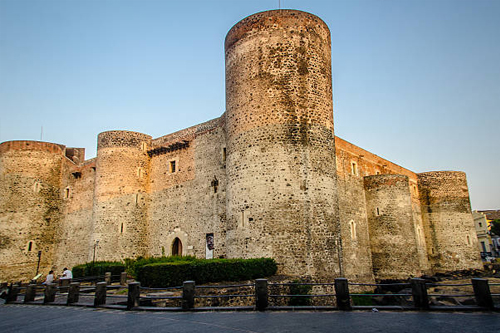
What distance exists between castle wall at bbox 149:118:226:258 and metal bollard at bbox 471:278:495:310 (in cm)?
1356

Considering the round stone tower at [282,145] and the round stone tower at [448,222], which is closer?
the round stone tower at [282,145]

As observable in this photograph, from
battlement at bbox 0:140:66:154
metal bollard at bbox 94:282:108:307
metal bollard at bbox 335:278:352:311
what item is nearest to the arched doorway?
metal bollard at bbox 94:282:108:307

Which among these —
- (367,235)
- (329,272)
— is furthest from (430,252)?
(329,272)

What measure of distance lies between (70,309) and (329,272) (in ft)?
32.4

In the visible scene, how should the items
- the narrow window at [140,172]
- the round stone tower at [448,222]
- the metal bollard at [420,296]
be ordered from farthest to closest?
the round stone tower at [448,222]
the narrow window at [140,172]
the metal bollard at [420,296]

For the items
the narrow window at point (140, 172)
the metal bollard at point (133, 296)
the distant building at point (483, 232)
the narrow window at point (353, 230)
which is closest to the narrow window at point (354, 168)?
the narrow window at point (353, 230)

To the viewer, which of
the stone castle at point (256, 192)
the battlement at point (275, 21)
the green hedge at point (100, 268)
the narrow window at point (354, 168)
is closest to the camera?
the stone castle at point (256, 192)

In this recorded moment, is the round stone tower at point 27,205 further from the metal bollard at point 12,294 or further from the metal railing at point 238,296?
the metal railing at point 238,296

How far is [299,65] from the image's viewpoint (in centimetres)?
1758

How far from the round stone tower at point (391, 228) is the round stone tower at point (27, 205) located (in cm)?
2472

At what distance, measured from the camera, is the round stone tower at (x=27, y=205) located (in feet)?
92.0

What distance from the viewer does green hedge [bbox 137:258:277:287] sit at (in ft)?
44.8

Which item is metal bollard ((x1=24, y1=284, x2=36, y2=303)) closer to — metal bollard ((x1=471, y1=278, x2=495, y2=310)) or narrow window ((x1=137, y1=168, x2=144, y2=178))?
narrow window ((x1=137, y1=168, x2=144, y2=178))

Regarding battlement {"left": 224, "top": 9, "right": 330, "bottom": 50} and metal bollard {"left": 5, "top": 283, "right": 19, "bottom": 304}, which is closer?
metal bollard {"left": 5, "top": 283, "right": 19, "bottom": 304}
